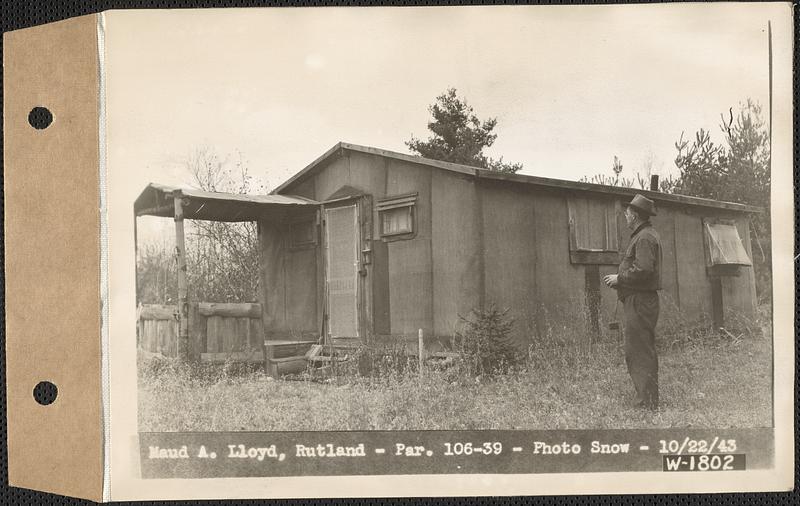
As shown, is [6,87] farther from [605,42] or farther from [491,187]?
[605,42]

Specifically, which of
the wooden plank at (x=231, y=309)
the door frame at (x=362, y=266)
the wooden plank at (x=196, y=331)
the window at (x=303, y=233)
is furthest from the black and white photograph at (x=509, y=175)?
the window at (x=303, y=233)

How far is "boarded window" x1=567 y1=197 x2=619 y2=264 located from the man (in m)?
0.14

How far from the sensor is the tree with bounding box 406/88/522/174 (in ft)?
21.2

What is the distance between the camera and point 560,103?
650 cm

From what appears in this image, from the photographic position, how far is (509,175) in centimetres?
672

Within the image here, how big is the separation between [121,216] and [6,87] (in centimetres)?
133

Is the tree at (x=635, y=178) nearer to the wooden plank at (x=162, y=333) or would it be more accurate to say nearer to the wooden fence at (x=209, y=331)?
the wooden fence at (x=209, y=331)

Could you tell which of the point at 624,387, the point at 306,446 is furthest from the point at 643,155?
the point at 306,446

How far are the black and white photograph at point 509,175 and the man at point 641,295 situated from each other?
0.02 metres

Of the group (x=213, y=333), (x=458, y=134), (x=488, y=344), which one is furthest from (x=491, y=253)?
(x=213, y=333)

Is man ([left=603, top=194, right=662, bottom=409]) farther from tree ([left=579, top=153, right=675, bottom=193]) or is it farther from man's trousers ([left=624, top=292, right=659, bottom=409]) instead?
tree ([left=579, top=153, right=675, bottom=193])

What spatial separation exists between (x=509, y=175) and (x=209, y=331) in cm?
269

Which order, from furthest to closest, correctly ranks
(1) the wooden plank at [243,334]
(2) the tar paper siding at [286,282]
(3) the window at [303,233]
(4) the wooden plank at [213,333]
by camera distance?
(3) the window at [303,233] < (2) the tar paper siding at [286,282] < (1) the wooden plank at [243,334] < (4) the wooden plank at [213,333]

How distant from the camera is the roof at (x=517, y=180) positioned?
21.5 ft
